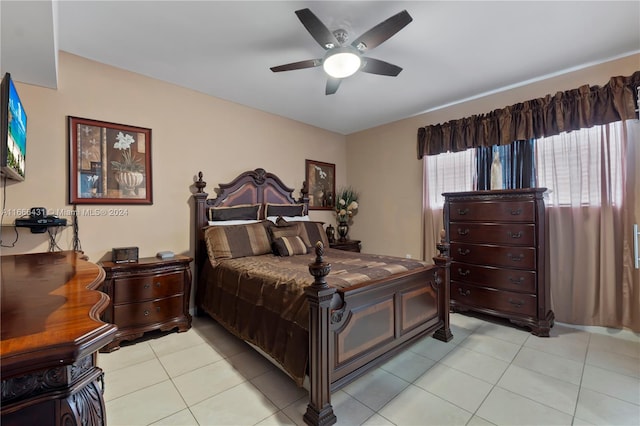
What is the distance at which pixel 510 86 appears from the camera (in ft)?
11.0

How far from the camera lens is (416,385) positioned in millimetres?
2033

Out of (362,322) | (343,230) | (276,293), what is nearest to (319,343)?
(362,322)

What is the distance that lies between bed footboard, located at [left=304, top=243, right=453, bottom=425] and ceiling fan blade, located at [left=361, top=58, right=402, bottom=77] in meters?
1.71

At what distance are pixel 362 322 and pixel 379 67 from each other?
2.11 m

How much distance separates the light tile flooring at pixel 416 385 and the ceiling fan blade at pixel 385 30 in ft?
8.35

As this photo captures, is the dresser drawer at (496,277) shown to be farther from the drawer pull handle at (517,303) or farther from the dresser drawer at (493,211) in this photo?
the dresser drawer at (493,211)

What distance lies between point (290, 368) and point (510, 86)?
387cm

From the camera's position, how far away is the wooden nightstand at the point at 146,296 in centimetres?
254

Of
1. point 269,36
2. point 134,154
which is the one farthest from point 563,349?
point 134,154

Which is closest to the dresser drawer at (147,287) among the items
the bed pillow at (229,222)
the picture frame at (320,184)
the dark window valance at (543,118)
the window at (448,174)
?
the bed pillow at (229,222)

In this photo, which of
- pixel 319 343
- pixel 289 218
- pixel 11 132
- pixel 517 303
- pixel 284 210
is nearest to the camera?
pixel 319 343

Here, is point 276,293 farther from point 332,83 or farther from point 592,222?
point 592,222

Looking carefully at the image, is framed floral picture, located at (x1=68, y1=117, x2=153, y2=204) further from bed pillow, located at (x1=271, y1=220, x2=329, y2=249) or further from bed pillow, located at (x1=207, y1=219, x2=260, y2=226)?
bed pillow, located at (x1=271, y1=220, x2=329, y2=249)

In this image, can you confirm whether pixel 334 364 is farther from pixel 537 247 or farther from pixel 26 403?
pixel 537 247
